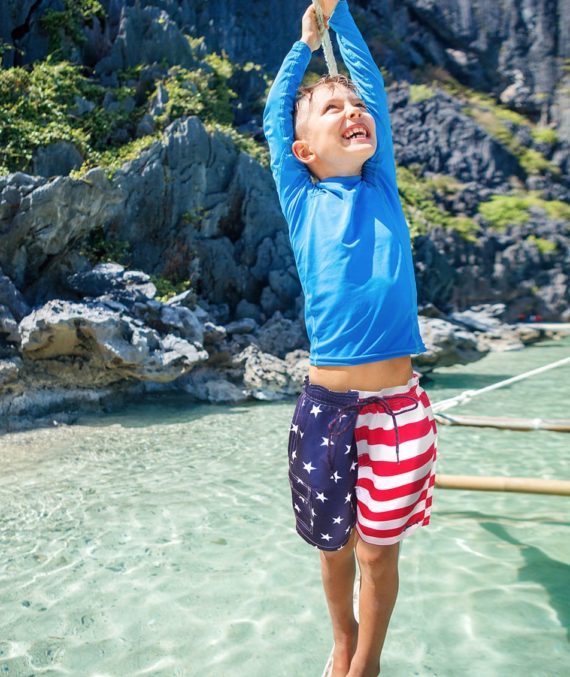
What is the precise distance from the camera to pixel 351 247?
6.20ft

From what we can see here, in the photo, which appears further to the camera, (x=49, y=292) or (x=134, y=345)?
(x=49, y=292)

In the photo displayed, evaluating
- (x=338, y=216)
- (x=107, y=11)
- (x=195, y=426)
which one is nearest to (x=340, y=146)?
(x=338, y=216)

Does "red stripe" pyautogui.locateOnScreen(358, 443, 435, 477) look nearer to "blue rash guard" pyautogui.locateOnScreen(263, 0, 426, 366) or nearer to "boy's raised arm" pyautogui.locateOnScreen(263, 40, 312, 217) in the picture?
"blue rash guard" pyautogui.locateOnScreen(263, 0, 426, 366)

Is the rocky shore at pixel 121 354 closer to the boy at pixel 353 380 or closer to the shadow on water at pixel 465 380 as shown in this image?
the shadow on water at pixel 465 380

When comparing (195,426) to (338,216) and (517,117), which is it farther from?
(517,117)

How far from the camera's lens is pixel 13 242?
337 inches

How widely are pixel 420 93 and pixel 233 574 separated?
1081 inches

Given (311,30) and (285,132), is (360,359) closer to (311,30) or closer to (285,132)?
(285,132)

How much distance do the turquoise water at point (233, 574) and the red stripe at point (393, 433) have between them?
1.25 m

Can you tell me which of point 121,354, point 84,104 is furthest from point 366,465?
point 84,104

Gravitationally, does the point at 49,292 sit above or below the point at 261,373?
above

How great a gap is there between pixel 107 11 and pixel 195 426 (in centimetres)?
1424

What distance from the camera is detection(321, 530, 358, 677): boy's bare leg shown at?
6.25 feet

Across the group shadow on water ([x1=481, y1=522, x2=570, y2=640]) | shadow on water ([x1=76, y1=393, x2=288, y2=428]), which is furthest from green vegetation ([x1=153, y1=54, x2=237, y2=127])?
shadow on water ([x1=481, y1=522, x2=570, y2=640])
